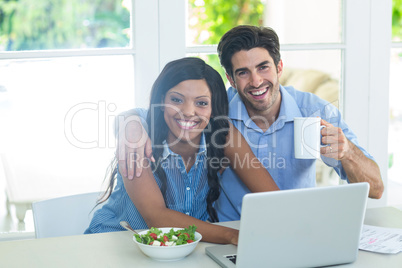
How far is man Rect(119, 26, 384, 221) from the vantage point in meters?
1.82

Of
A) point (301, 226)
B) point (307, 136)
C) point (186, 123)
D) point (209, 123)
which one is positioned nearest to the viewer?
point (301, 226)

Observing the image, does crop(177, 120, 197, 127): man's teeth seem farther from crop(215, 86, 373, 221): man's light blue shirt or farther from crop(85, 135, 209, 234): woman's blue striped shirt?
crop(215, 86, 373, 221): man's light blue shirt

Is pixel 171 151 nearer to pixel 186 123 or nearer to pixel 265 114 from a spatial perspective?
pixel 186 123

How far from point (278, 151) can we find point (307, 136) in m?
0.36

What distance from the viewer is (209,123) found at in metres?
1.80

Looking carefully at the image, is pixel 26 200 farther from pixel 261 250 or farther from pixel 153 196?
pixel 261 250

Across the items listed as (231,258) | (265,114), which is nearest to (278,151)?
(265,114)

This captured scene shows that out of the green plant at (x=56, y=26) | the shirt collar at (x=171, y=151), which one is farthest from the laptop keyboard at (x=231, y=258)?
the green plant at (x=56, y=26)

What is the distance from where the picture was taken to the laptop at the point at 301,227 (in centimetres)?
101

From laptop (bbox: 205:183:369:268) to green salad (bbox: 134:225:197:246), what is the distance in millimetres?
101

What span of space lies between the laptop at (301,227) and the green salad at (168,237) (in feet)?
0.33

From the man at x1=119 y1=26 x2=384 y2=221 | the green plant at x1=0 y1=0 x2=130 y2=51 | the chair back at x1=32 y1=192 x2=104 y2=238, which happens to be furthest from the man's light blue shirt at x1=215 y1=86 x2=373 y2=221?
the green plant at x1=0 y1=0 x2=130 y2=51

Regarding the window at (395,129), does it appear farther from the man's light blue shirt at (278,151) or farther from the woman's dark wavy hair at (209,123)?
the woman's dark wavy hair at (209,123)

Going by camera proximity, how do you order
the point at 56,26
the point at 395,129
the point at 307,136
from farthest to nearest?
the point at 395,129
the point at 56,26
the point at 307,136
